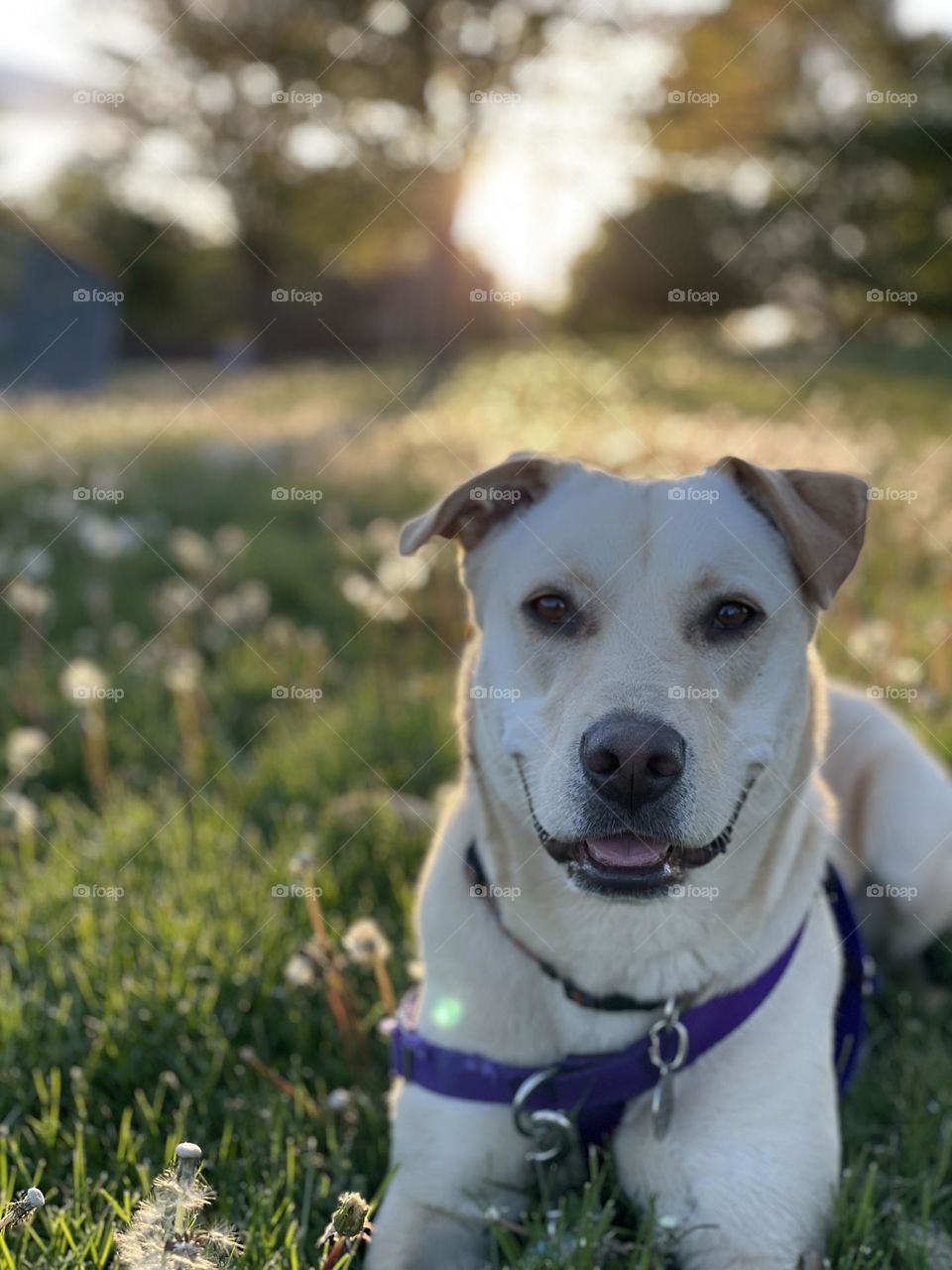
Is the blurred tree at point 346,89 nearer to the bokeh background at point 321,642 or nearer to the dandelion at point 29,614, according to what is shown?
the bokeh background at point 321,642

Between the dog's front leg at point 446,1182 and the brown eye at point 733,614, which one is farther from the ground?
the brown eye at point 733,614

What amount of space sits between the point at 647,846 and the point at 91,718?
3114mm

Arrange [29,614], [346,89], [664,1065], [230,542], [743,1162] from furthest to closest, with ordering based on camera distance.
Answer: [346,89]
[29,614]
[230,542]
[664,1065]
[743,1162]

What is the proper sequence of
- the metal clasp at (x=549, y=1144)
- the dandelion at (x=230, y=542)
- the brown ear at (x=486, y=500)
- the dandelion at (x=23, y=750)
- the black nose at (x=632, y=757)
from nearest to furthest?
1. the black nose at (x=632, y=757)
2. the metal clasp at (x=549, y=1144)
3. the brown ear at (x=486, y=500)
4. the dandelion at (x=23, y=750)
5. the dandelion at (x=230, y=542)

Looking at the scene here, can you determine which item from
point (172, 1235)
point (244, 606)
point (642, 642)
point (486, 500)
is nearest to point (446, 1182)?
point (172, 1235)

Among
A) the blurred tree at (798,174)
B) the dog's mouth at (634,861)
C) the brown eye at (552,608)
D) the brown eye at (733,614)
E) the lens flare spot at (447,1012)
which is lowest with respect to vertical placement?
the blurred tree at (798,174)

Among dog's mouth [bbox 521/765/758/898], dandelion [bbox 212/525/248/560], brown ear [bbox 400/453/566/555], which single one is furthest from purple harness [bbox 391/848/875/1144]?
dandelion [bbox 212/525/248/560]

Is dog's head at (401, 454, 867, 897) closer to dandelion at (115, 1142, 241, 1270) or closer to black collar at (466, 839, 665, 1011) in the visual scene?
black collar at (466, 839, 665, 1011)

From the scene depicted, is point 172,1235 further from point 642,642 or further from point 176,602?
point 176,602

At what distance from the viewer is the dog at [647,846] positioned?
265cm

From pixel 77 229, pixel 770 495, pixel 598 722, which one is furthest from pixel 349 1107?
pixel 77 229

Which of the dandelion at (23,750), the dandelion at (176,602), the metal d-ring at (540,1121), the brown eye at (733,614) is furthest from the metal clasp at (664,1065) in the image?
the dandelion at (176,602)

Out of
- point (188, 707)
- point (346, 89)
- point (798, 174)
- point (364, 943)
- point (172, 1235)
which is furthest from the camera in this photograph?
point (798, 174)

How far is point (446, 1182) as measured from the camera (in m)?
2.79
